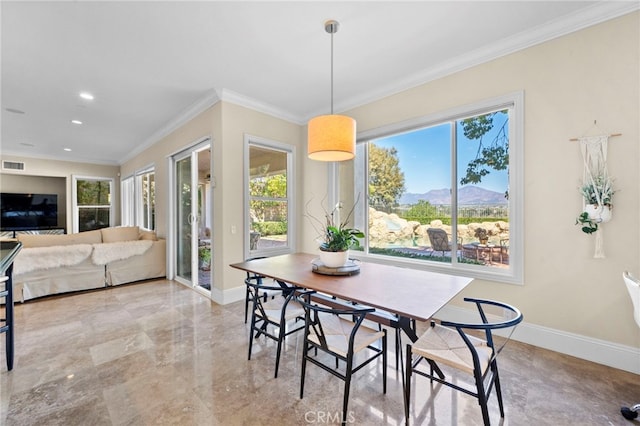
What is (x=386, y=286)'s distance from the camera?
179cm

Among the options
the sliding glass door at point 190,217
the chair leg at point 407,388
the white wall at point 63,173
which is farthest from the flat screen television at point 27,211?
the chair leg at point 407,388

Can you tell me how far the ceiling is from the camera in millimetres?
2076

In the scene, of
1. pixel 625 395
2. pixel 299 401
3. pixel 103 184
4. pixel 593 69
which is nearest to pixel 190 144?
pixel 299 401

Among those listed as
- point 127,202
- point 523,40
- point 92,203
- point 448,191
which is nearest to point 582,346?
point 448,191

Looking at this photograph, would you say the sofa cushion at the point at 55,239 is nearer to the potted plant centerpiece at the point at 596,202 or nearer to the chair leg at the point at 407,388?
the chair leg at the point at 407,388

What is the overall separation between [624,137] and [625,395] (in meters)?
1.83

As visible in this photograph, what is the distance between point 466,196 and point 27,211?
33.3 ft

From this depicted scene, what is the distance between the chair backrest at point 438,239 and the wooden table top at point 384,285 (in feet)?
3.62

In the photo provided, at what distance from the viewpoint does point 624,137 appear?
2.02 m

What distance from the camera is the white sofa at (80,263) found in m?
3.56

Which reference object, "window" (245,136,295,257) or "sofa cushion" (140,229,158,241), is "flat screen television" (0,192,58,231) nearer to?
"sofa cushion" (140,229,158,241)

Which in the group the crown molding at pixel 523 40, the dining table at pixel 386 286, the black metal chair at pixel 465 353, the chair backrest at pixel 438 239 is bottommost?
the black metal chair at pixel 465 353

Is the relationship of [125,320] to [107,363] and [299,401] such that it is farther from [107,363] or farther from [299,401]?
[299,401]

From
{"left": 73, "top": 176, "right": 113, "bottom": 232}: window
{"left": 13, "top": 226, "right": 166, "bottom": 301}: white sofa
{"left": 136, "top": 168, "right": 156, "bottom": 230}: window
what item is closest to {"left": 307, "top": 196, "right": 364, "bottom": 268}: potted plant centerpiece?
{"left": 13, "top": 226, "right": 166, "bottom": 301}: white sofa
